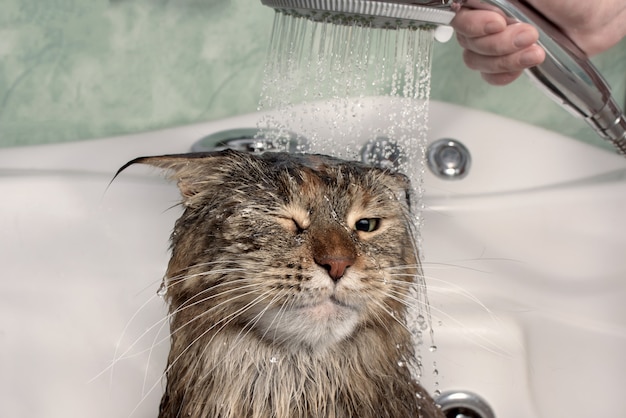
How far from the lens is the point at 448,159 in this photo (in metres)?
1.82

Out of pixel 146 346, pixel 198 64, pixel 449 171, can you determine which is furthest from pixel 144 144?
pixel 449 171

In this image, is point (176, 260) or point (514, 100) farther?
point (514, 100)

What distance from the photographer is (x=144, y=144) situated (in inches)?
68.6

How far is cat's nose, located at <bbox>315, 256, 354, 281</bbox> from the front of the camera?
1041 millimetres

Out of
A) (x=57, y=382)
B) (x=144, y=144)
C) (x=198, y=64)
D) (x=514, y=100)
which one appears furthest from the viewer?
(x=514, y=100)

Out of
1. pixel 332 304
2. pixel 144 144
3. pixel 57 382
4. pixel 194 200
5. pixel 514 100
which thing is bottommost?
pixel 57 382

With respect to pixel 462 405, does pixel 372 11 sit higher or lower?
higher

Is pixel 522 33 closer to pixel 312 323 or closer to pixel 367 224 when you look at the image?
pixel 367 224

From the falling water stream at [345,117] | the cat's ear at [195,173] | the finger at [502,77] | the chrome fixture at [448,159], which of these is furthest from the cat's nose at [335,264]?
the chrome fixture at [448,159]

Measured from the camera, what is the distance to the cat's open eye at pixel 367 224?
119cm

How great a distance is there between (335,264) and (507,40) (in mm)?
554

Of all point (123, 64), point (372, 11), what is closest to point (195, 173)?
point (372, 11)

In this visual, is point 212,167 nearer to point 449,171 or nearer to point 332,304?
point 332,304

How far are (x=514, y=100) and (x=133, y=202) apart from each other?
1.16m
